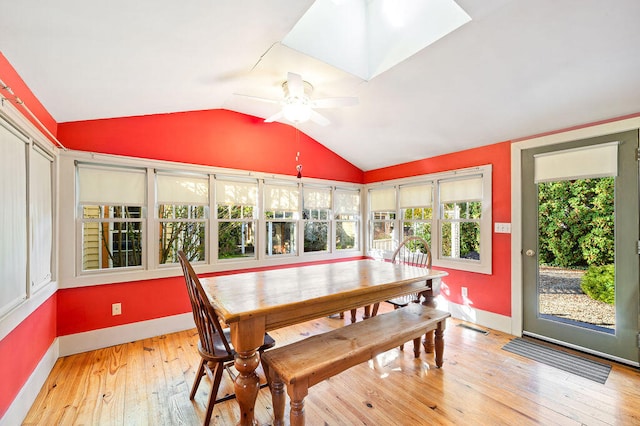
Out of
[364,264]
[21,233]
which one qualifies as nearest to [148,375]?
[21,233]

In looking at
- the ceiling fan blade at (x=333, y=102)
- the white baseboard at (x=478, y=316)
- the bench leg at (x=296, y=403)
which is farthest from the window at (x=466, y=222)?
the bench leg at (x=296, y=403)

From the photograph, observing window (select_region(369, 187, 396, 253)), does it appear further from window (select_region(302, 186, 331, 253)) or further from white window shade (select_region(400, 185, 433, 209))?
window (select_region(302, 186, 331, 253))

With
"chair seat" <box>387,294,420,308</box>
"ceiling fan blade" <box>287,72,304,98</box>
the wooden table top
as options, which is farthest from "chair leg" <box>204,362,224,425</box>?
"ceiling fan blade" <box>287,72,304,98</box>

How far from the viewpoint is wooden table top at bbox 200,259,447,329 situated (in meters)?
1.56

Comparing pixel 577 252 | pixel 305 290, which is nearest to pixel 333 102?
pixel 305 290

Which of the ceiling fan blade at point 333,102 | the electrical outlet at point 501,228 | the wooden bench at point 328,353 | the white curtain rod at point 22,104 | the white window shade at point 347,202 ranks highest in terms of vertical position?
the ceiling fan blade at point 333,102

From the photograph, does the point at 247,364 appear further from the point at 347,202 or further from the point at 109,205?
the point at 347,202

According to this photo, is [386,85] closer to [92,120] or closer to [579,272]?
[579,272]

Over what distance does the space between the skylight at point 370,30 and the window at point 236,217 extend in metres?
2.03

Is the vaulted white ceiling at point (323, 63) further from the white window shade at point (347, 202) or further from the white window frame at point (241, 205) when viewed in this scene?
the white window shade at point (347, 202)

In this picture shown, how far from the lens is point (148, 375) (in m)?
2.31

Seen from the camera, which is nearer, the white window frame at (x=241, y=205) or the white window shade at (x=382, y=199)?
the white window frame at (x=241, y=205)

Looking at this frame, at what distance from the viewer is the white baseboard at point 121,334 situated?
266 cm

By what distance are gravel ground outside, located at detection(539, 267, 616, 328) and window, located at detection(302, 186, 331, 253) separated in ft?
9.51
